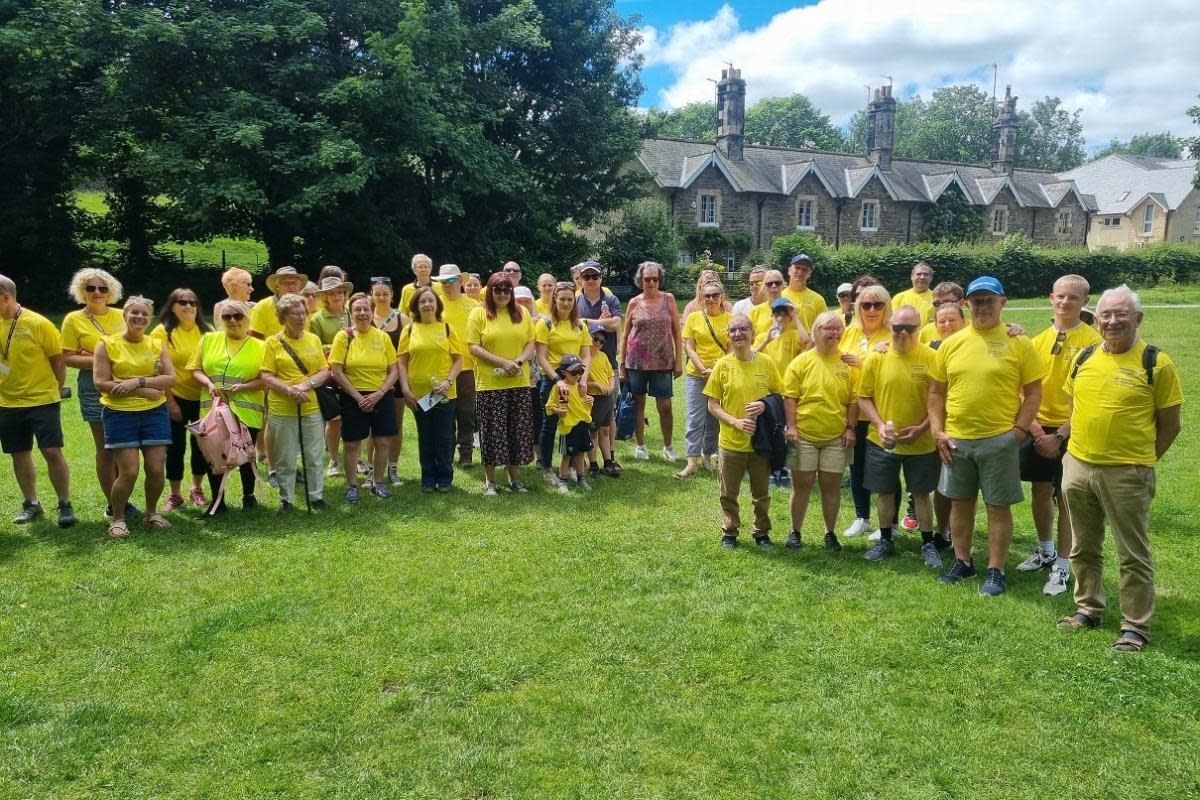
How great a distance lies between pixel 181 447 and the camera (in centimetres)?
671

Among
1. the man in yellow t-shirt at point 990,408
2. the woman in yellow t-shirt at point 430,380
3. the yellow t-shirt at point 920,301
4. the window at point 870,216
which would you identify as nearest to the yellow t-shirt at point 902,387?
the man in yellow t-shirt at point 990,408

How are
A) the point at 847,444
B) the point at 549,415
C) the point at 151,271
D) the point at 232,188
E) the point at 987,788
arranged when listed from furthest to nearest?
the point at 151,271, the point at 232,188, the point at 549,415, the point at 847,444, the point at 987,788

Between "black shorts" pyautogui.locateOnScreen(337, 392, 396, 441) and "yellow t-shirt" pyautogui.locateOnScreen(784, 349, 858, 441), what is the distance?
3549 mm

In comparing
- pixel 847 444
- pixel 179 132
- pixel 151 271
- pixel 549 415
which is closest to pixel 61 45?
pixel 179 132

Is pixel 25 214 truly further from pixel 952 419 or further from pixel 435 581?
pixel 952 419

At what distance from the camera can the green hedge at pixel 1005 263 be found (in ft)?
100

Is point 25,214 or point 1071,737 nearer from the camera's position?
point 1071,737

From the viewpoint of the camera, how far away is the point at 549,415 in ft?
24.7

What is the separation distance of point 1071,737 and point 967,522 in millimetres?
1779

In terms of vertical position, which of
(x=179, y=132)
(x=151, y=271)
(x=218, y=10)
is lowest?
(x=151, y=271)

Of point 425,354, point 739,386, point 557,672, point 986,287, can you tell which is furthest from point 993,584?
point 425,354

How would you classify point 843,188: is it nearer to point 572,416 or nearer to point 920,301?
point 920,301

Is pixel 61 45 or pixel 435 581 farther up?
Answer: pixel 61 45

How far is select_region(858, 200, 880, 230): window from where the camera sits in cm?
4094
